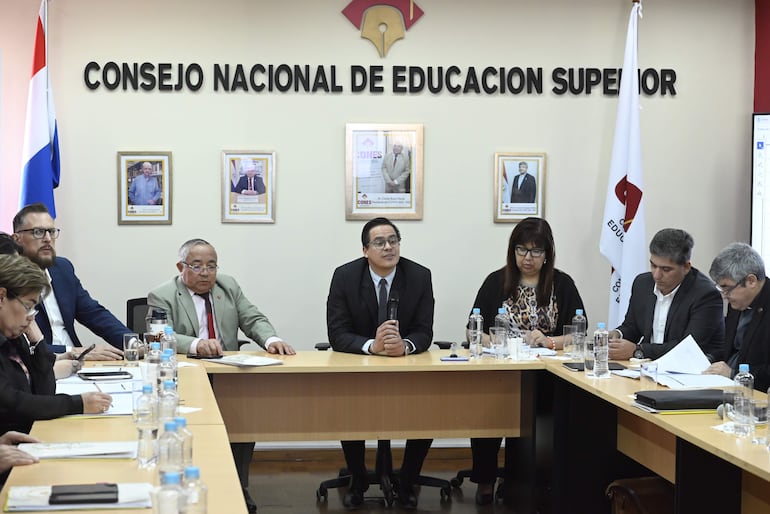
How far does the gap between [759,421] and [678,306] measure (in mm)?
1728

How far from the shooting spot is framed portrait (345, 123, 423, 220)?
5.99 metres

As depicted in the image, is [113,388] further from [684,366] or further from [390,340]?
[684,366]

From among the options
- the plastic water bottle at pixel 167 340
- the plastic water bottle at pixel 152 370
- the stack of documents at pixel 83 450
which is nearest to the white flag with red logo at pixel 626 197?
the plastic water bottle at pixel 167 340

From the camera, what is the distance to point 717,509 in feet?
10.4

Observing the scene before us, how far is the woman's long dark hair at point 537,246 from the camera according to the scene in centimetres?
523

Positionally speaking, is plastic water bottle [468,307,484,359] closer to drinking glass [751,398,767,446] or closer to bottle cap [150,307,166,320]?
bottle cap [150,307,166,320]

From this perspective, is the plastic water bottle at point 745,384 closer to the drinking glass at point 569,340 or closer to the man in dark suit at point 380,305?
the drinking glass at point 569,340

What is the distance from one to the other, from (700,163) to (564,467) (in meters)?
2.88

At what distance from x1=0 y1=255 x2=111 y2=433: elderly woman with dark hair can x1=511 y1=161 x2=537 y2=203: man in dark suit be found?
11.9ft

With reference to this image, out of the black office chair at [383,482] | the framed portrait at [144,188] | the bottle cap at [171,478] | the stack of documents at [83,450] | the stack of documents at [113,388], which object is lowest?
the black office chair at [383,482]

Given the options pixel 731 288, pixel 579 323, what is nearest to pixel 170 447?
pixel 731 288

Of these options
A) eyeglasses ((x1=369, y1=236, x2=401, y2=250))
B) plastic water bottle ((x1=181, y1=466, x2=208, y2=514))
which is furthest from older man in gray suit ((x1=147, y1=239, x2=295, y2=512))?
plastic water bottle ((x1=181, y1=466, x2=208, y2=514))

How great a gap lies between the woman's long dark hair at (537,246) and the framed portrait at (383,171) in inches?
37.9

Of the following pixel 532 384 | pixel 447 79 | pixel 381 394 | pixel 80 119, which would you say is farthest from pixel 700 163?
pixel 80 119
